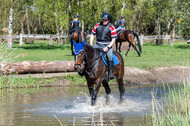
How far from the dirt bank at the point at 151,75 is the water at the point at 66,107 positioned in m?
1.77

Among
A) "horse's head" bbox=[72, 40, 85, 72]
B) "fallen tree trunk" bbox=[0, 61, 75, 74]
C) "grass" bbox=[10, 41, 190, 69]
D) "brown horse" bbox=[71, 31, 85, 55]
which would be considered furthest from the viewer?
"grass" bbox=[10, 41, 190, 69]

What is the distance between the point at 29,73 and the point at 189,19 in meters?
22.4

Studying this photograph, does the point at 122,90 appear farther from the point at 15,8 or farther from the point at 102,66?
the point at 15,8

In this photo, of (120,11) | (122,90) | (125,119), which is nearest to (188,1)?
(120,11)

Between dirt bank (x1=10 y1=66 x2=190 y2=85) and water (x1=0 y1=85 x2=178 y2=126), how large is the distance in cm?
177

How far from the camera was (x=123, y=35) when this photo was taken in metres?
25.5

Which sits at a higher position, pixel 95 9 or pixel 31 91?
pixel 95 9

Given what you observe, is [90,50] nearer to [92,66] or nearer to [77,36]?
[92,66]

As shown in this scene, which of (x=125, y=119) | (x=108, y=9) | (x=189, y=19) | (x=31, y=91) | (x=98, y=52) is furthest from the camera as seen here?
(x=108, y=9)

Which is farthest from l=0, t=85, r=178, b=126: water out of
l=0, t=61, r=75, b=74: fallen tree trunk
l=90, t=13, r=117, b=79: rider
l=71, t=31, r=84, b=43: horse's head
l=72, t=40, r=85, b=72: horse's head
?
l=71, t=31, r=84, b=43: horse's head

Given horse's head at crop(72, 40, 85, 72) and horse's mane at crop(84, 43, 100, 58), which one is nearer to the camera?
horse's head at crop(72, 40, 85, 72)

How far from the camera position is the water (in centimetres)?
864

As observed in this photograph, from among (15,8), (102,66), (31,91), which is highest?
(15,8)

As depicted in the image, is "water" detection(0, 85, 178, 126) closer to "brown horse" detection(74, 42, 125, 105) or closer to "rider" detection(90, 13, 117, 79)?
"brown horse" detection(74, 42, 125, 105)
